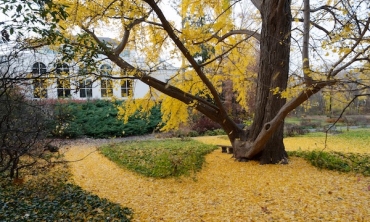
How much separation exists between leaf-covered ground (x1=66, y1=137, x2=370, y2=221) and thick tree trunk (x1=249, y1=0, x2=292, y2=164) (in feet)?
1.81

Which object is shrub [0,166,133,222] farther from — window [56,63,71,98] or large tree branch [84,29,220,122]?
large tree branch [84,29,220,122]

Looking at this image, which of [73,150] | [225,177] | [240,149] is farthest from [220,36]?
[73,150]

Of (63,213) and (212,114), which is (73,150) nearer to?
(212,114)

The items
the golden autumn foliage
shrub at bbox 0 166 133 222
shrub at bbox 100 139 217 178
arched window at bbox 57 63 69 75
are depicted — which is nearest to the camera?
arched window at bbox 57 63 69 75

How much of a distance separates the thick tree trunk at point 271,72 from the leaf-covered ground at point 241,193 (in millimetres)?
551

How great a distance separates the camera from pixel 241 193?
5.18m

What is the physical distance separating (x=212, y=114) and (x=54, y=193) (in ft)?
13.7

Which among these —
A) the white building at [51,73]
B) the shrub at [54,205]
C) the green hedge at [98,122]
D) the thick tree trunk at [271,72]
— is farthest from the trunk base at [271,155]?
the green hedge at [98,122]

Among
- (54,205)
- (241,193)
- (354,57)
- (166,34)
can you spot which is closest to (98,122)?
(166,34)

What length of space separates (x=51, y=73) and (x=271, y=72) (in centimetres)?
531

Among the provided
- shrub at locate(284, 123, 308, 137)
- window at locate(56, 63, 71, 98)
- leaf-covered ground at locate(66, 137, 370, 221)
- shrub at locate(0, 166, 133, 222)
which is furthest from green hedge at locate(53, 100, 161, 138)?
shrub at locate(0, 166, 133, 222)

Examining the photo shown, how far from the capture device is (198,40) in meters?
6.65

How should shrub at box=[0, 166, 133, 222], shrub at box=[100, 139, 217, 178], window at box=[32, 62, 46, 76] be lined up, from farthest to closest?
shrub at box=[100, 139, 217, 178] < window at box=[32, 62, 46, 76] < shrub at box=[0, 166, 133, 222]

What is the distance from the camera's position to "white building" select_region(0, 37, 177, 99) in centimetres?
357
